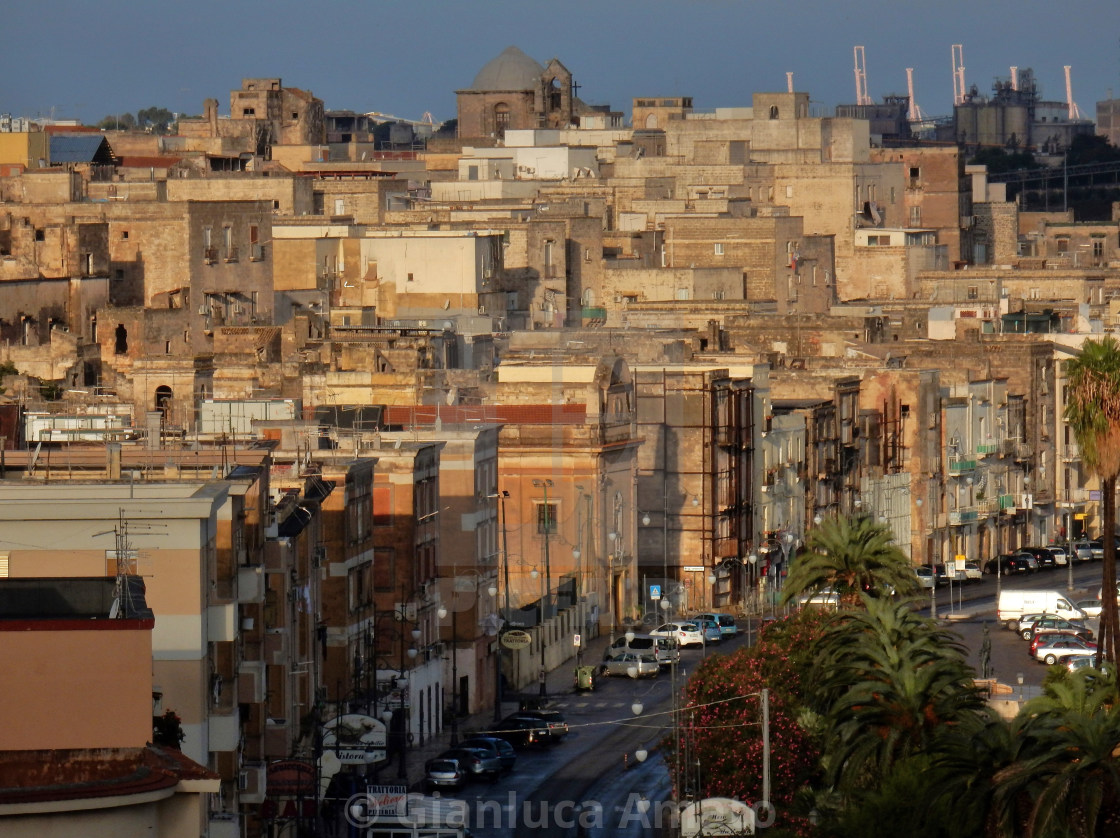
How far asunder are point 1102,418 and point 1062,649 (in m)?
21.4

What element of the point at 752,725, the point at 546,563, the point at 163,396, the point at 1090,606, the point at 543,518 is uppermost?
the point at 163,396

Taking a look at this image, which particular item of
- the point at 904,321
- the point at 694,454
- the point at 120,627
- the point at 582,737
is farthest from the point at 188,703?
the point at 904,321

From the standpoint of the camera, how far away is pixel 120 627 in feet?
127

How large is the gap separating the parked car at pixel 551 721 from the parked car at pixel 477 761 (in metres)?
4.52

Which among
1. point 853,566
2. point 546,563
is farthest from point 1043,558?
point 853,566

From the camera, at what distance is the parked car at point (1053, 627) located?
92.6 metres

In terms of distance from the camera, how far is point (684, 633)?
90.4m

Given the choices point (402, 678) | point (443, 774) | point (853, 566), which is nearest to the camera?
point (443, 774)

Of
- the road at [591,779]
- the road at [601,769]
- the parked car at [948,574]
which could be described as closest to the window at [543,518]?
the road at [601,769]

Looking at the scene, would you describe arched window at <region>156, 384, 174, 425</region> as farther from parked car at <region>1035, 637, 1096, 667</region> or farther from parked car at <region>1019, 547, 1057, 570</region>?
parked car at <region>1019, 547, 1057, 570</region>

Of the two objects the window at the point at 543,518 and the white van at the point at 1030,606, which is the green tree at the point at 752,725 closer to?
the window at the point at 543,518

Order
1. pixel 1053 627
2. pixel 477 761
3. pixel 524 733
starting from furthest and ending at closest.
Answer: pixel 1053 627, pixel 524 733, pixel 477 761

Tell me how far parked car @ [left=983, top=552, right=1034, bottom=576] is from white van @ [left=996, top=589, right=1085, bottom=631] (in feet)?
63.7

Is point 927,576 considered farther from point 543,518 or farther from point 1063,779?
point 1063,779
